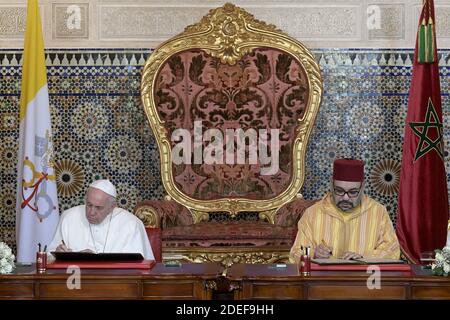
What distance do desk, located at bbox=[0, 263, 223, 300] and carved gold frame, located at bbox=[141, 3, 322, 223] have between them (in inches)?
128

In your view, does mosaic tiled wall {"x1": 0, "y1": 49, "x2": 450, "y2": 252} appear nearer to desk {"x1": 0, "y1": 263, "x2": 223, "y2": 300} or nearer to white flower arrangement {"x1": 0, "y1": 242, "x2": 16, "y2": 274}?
white flower arrangement {"x1": 0, "y1": 242, "x2": 16, "y2": 274}

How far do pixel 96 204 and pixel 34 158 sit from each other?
1.91 metres

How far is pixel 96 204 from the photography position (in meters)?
6.23

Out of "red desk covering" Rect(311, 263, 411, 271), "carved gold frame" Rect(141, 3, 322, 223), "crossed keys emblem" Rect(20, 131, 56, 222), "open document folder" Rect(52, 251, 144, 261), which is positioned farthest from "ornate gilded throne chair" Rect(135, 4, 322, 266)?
"red desk covering" Rect(311, 263, 411, 271)

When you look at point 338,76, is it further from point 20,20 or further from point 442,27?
point 20,20

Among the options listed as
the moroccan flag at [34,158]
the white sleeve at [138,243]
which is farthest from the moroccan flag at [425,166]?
the moroccan flag at [34,158]

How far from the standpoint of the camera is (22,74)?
8.12 meters

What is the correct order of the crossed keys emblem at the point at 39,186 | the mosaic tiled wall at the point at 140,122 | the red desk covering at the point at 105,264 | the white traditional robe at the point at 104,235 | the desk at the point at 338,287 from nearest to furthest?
the desk at the point at 338,287 → the red desk covering at the point at 105,264 → the white traditional robe at the point at 104,235 → the crossed keys emblem at the point at 39,186 → the mosaic tiled wall at the point at 140,122

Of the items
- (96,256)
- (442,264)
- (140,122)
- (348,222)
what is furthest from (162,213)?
(442,264)

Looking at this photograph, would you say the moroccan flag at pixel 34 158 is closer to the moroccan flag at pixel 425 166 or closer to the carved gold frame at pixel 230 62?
the carved gold frame at pixel 230 62

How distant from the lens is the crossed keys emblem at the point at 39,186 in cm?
789

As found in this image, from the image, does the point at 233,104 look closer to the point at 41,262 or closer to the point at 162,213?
the point at 162,213

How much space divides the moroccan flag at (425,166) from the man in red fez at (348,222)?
1.66 meters

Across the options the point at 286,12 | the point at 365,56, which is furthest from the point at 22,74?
the point at 365,56
